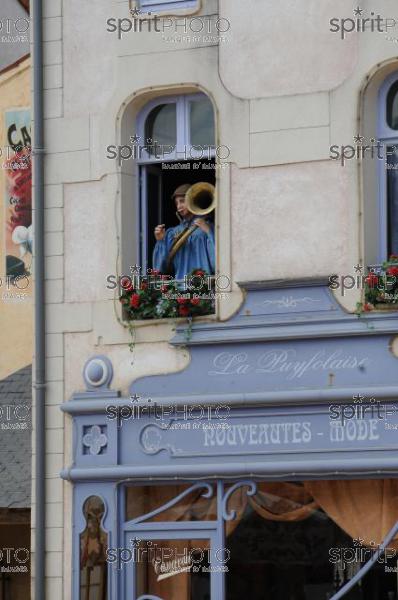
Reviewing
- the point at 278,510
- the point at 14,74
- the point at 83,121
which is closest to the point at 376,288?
the point at 278,510

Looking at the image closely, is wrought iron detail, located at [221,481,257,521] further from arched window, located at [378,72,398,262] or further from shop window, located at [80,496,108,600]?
arched window, located at [378,72,398,262]

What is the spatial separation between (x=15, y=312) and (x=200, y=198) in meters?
3.29

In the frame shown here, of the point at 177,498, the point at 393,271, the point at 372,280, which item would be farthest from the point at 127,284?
the point at 393,271

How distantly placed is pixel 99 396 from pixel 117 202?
2107 millimetres

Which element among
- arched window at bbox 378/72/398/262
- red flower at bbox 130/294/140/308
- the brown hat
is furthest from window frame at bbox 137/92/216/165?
arched window at bbox 378/72/398/262

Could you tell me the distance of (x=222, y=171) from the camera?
20859 millimetres

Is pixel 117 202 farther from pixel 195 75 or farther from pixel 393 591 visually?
pixel 393 591

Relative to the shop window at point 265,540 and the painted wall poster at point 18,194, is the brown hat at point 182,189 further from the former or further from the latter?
the shop window at point 265,540

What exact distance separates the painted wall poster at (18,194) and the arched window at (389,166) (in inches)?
198

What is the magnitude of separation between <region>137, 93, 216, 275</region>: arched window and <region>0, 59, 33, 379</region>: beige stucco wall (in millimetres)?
2324

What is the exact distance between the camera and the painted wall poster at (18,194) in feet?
77.7

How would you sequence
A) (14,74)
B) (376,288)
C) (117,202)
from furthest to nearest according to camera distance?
(14,74)
(117,202)
(376,288)

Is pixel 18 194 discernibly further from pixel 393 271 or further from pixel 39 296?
pixel 393 271

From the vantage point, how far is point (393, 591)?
20109 millimetres
